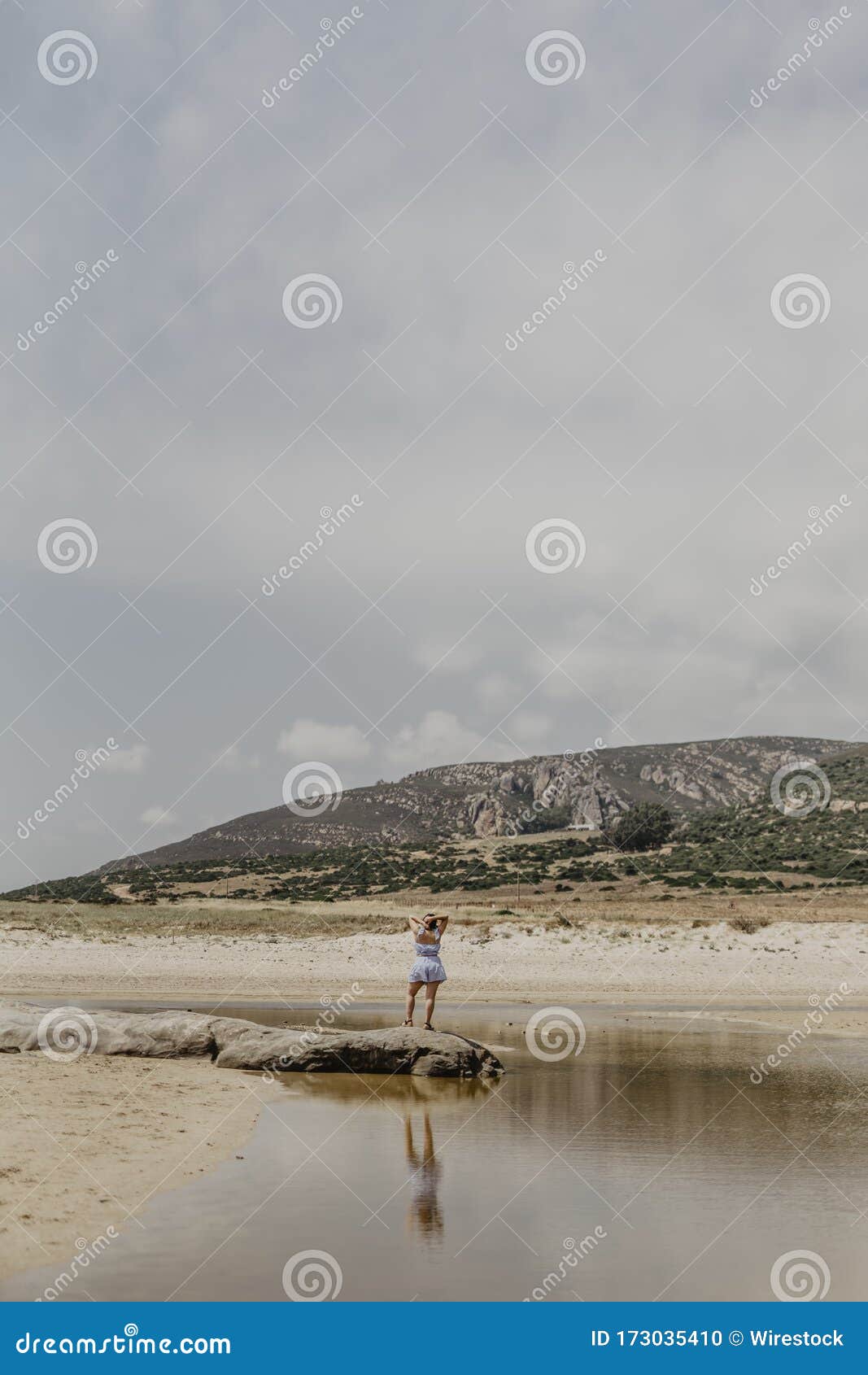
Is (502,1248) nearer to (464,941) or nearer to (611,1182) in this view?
(611,1182)

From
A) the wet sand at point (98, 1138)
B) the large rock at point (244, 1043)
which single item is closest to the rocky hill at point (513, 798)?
the large rock at point (244, 1043)

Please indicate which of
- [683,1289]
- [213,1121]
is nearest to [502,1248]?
[683,1289]

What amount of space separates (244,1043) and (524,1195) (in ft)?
25.4

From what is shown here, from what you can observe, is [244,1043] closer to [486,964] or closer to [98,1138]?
[98,1138]

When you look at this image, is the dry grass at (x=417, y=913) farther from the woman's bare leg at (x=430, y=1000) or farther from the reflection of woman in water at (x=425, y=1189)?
the reflection of woman in water at (x=425, y=1189)

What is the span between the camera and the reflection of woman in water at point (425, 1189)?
7562mm

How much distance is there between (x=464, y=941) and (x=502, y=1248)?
98.3ft

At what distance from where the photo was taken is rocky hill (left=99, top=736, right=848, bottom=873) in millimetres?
104562

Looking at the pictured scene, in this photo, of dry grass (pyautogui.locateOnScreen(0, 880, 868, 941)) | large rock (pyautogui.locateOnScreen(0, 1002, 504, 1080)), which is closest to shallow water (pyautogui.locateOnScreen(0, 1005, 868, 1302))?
large rock (pyautogui.locateOnScreen(0, 1002, 504, 1080))

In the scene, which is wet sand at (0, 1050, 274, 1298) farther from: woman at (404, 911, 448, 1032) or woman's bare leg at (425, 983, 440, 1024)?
woman at (404, 911, 448, 1032)

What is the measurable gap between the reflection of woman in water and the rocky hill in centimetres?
8440

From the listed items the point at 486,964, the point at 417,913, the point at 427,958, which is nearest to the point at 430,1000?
the point at 427,958

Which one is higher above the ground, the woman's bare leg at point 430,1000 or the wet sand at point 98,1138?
the woman's bare leg at point 430,1000

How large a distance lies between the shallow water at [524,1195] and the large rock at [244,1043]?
1.57ft
